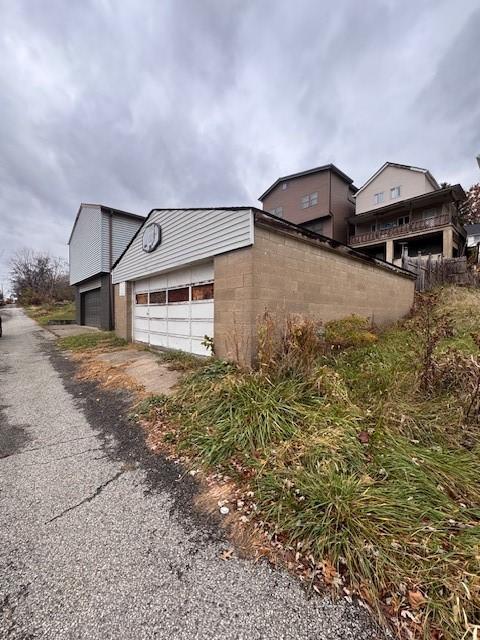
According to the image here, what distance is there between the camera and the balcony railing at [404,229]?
763 inches

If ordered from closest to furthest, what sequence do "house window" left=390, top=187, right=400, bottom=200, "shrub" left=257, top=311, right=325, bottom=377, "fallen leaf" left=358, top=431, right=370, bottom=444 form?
"fallen leaf" left=358, top=431, right=370, bottom=444 → "shrub" left=257, top=311, right=325, bottom=377 → "house window" left=390, top=187, right=400, bottom=200

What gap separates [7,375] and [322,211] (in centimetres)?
2342

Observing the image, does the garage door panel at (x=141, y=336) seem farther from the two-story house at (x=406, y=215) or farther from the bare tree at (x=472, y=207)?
the bare tree at (x=472, y=207)

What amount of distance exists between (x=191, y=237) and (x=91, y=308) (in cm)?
1390

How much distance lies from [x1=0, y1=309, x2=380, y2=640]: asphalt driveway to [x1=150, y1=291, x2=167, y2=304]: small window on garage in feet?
18.0

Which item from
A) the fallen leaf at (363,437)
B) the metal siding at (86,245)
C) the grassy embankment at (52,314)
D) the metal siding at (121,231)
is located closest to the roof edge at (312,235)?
the fallen leaf at (363,437)

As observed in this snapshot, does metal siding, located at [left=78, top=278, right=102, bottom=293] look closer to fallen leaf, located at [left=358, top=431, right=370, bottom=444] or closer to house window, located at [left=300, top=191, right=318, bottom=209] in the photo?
fallen leaf, located at [left=358, top=431, right=370, bottom=444]

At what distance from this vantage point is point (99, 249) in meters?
14.1

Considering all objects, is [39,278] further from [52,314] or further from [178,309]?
[178,309]

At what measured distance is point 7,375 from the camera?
249 inches

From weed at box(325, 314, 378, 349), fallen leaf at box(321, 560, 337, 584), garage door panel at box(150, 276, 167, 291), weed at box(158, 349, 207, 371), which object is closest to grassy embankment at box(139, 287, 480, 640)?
fallen leaf at box(321, 560, 337, 584)

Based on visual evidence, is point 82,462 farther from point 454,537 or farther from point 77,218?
point 77,218

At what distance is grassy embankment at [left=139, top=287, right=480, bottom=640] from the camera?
1.54m

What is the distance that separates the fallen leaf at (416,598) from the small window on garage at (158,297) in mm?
7669
